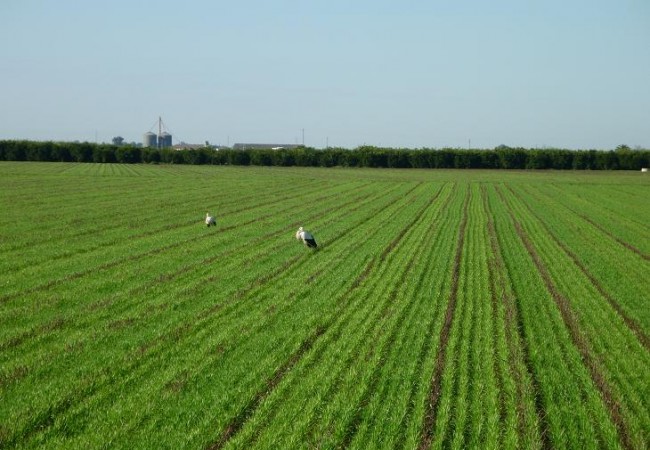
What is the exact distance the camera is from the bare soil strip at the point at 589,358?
7.93 meters

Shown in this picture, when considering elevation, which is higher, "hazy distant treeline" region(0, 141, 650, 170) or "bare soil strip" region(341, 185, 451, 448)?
"hazy distant treeline" region(0, 141, 650, 170)

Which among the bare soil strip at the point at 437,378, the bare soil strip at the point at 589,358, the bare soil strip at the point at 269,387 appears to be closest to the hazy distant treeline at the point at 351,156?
the bare soil strip at the point at 589,358

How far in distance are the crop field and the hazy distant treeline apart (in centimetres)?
7629

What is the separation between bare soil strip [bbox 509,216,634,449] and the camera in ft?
26.0

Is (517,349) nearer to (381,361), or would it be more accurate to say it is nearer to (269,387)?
(381,361)

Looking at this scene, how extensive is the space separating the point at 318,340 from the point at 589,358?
4803mm

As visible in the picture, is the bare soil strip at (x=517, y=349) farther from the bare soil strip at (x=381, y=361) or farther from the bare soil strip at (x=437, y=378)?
the bare soil strip at (x=381, y=361)

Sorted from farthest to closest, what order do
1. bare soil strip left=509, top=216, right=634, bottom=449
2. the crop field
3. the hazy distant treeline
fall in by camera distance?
the hazy distant treeline
bare soil strip left=509, top=216, right=634, bottom=449
the crop field

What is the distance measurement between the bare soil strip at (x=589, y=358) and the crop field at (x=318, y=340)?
40 mm

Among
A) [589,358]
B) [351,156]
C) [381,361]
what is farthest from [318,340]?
[351,156]

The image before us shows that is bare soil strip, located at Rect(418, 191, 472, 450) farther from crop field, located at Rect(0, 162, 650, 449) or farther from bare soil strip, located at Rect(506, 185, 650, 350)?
bare soil strip, located at Rect(506, 185, 650, 350)

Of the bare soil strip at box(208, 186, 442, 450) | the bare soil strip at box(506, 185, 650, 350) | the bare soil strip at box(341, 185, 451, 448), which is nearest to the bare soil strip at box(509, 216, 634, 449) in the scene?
the bare soil strip at box(506, 185, 650, 350)

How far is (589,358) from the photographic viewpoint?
1025 centimetres

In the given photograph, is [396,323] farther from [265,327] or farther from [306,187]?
[306,187]
